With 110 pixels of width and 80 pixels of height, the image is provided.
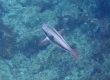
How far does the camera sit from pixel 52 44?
9188 mm

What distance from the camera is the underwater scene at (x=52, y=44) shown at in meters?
8.40

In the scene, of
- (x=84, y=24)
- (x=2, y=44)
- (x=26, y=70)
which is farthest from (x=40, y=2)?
(x=26, y=70)

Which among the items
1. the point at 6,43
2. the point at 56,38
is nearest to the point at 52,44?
the point at 6,43

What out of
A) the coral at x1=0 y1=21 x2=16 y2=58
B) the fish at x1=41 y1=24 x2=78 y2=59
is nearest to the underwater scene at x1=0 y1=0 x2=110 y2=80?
the coral at x1=0 y1=21 x2=16 y2=58

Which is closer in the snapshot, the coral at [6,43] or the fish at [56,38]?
the fish at [56,38]

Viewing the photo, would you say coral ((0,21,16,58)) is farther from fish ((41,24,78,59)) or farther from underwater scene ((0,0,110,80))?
fish ((41,24,78,59))

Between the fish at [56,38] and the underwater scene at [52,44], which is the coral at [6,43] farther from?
the fish at [56,38]

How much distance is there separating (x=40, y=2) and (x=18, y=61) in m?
4.89

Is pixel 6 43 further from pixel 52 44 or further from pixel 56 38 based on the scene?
pixel 56 38

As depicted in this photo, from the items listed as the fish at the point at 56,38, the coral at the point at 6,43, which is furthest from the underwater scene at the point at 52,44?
the fish at the point at 56,38

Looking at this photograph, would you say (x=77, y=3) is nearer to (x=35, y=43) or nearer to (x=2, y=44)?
A: (x=35, y=43)

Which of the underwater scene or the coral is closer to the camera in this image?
the underwater scene

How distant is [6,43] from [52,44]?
2.45 meters

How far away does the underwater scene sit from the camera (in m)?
8.40
